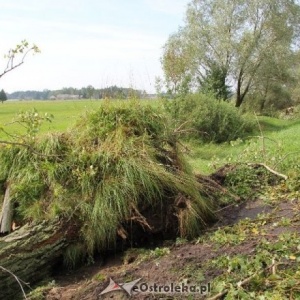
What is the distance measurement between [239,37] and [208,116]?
14135 mm

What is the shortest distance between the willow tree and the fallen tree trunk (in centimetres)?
2291

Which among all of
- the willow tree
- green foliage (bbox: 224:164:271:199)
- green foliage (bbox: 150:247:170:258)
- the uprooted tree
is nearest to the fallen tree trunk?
the uprooted tree

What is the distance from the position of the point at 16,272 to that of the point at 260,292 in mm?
2396

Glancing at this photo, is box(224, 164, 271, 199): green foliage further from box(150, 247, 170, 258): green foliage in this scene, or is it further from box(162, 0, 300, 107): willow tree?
box(162, 0, 300, 107): willow tree

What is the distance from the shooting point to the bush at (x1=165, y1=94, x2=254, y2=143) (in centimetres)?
1401

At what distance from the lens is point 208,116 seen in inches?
577

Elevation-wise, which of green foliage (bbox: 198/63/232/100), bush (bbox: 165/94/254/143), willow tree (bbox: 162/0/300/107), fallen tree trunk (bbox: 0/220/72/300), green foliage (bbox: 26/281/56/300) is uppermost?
willow tree (bbox: 162/0/300/107)

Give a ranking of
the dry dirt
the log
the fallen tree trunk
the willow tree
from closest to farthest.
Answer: the dry dirt < the fallen tree trunk < the log < the willow tree

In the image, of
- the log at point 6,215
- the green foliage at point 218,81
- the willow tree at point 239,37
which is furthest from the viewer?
the willow tree at point 239,37

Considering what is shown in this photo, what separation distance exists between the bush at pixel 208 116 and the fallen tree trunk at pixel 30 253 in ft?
31.2

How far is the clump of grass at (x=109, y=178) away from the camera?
4461 millimetres

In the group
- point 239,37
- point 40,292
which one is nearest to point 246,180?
point 40,292

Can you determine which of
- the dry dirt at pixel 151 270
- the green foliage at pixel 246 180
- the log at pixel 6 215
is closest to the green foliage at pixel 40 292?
the dry dirt at pixel 151 270

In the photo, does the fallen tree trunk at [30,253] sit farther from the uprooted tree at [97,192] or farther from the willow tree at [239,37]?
the willow tree at [239,37]
